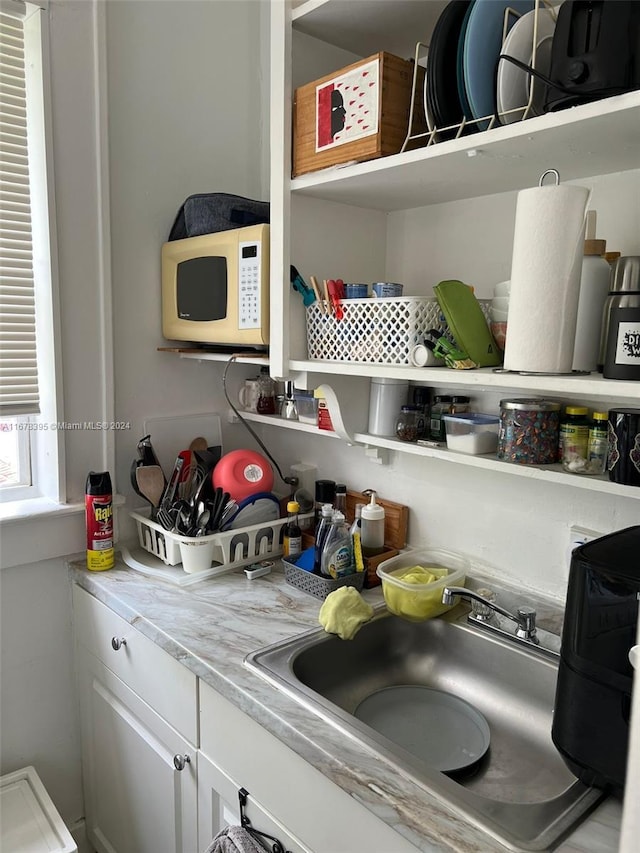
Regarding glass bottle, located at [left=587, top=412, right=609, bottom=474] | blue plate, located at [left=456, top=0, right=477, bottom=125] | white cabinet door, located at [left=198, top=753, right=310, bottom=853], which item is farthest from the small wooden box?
white cabinet door, located at [left=198, top=753, right=310, bottom=853]

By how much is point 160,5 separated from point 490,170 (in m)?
1.11

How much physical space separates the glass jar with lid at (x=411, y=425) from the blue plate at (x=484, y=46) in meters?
0.61

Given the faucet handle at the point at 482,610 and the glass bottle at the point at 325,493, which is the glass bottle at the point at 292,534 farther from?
the faucet handle at the point at 482,610

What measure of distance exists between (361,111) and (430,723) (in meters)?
1.19

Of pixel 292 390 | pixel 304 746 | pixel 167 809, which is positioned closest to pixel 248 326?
pixel 292 390

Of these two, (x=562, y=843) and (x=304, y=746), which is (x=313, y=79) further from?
(x=562, y=843)

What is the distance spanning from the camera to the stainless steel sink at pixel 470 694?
857 millimetres

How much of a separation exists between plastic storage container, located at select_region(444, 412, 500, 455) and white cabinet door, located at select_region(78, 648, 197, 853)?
82cm

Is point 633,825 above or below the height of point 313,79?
below

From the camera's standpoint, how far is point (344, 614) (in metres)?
1.30

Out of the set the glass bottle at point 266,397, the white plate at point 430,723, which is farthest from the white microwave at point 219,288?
the white plate at point 430,723

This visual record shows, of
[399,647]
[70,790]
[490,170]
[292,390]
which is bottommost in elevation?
[70,790]

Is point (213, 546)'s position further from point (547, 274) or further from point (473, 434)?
point (547, 274)

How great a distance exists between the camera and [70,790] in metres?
1.75
